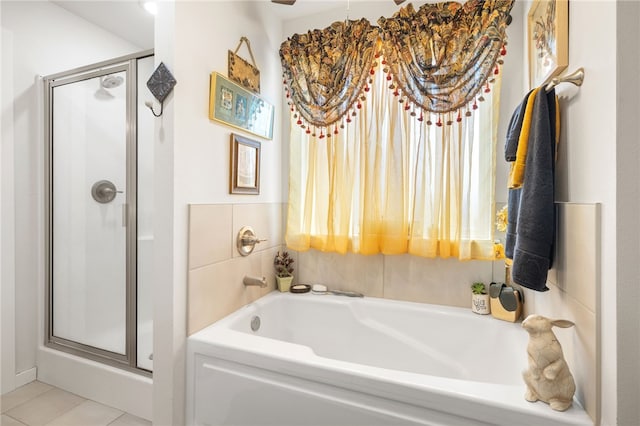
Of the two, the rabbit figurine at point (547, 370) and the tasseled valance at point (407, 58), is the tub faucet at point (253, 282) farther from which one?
the rabbit figurine at point (547, 370)

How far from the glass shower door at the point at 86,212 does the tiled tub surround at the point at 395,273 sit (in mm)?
771

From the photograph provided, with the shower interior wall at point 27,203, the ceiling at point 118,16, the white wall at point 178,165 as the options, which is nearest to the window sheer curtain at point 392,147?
the white wall at point 178,165

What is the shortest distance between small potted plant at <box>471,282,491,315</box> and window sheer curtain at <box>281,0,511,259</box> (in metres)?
0.18

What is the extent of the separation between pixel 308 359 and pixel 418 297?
0.97m

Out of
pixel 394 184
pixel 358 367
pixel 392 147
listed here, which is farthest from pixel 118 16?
pixel 358 367

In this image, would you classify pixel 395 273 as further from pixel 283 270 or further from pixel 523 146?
pixel 523 146

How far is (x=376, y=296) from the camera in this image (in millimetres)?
1986

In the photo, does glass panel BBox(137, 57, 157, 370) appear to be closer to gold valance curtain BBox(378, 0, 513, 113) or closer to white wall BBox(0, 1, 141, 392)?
white wall BBox(0, 1, 141, 392)

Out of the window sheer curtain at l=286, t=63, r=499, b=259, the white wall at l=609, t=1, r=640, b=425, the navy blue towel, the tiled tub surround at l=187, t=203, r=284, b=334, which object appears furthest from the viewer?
the window sheer curtain at l=286, t=63, r=499, b=259

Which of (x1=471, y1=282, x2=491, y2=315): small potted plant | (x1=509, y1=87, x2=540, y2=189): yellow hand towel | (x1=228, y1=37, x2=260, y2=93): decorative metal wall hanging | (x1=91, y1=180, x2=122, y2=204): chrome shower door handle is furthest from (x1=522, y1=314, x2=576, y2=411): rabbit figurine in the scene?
(x1=91, y1=180, x2=122, y2=204): chrome shower door handle

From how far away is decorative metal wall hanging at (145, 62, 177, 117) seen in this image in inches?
51.6

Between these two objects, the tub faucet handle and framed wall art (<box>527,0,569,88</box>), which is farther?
the tub faucet handle

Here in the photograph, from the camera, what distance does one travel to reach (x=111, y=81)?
187 cm

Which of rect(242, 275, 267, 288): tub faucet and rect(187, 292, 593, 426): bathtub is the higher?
rect(242, 275, 267, 288): tub faucet
